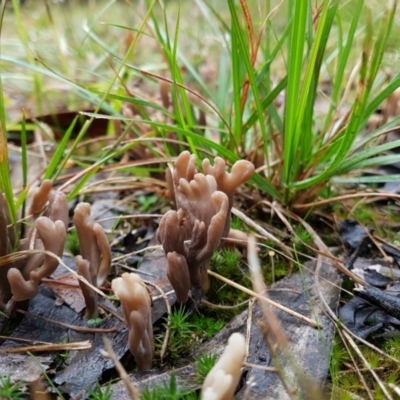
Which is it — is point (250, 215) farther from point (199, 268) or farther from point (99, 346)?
point (99, 346)

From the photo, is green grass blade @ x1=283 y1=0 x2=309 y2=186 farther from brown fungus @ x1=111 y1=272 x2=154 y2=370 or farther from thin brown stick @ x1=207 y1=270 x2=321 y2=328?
brown fungus @ x1=111 y1=272 x2=154 y2=370

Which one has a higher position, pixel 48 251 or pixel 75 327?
pixel 48 251

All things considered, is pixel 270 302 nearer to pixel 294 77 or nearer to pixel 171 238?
pixel 171 238

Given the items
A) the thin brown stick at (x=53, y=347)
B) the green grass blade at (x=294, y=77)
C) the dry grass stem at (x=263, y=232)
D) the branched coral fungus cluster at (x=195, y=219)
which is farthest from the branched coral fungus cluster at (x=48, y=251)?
the green grass blade at (x=294, y=77)

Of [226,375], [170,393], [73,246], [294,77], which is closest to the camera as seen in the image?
[226,375]

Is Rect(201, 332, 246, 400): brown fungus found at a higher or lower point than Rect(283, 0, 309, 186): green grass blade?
lower

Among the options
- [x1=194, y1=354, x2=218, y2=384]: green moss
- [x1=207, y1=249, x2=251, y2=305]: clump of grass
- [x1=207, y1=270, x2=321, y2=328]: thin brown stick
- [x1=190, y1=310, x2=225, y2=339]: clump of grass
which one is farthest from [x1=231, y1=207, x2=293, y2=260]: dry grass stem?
[x1=194, y1=354, x2=218, y2=384]: green moss

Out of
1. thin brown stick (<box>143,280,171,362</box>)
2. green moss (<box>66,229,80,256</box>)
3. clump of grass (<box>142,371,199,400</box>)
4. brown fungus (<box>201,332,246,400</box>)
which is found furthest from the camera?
green moss (<box>66,229,80,256</box>)

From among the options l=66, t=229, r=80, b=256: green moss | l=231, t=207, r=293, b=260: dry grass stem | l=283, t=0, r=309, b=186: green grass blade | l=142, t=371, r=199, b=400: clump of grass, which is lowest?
l=142, t=371, r=199, b=400: clump of grass

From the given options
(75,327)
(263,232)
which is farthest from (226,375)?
(263,232)

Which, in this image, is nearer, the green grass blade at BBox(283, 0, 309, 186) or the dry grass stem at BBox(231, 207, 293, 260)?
the green grass blade at BBox(283, 0, 309, 186)
